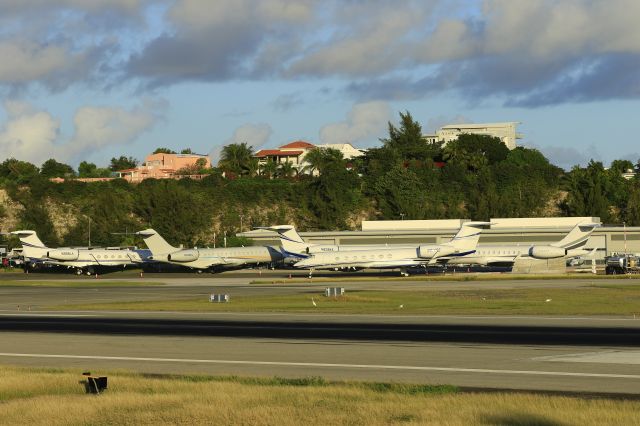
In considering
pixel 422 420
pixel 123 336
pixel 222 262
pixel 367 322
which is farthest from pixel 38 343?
pixel 222 262

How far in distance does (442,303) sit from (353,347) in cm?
2299

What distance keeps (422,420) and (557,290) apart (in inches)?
1867

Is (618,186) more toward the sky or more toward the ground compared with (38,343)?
more toward the sky

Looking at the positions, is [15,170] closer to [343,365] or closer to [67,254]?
[67,254]

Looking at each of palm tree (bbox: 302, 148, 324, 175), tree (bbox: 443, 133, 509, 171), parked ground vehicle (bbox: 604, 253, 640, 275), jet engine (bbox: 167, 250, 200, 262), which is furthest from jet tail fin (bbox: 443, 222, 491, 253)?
palm tree (bbox: 302, 148, 324, 175)

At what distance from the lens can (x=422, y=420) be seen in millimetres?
17594

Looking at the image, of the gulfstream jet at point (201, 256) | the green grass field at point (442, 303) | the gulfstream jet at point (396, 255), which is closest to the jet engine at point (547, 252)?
the gulfstream jet at point (396, 255)

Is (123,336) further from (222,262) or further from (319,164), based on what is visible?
(319,164)

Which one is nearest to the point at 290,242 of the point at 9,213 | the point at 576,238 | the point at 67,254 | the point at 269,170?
the point at 67,254

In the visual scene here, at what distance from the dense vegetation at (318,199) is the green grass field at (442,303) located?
291 feet

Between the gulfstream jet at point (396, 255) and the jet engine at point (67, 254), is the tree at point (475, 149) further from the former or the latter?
the jet engine at point (67, 254)

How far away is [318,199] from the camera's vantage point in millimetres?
156750

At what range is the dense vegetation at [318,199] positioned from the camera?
15250 cm

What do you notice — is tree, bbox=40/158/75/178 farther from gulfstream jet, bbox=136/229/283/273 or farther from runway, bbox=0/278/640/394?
runway, bbox=0/278/640/394
